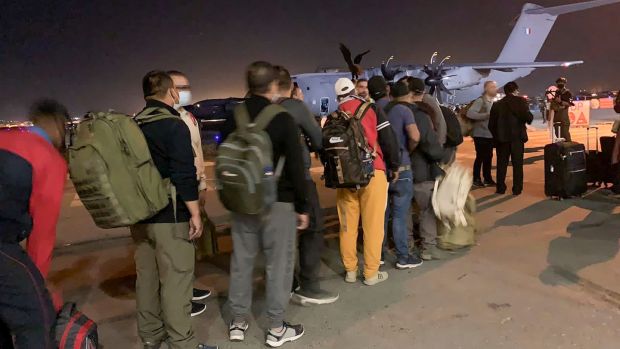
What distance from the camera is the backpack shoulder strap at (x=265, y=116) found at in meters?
3.07

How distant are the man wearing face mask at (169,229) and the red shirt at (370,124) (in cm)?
160

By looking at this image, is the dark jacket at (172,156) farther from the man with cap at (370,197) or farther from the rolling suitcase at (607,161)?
the rolling suitcase at (607,161)

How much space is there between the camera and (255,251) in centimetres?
341

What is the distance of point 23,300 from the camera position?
2.34 meters

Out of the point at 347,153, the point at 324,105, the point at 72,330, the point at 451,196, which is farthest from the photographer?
the point at 324,105

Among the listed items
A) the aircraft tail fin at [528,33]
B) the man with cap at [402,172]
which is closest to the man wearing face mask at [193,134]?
the man with cap at [402,172]

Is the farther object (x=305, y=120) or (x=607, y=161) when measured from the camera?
(x=607, y=161)

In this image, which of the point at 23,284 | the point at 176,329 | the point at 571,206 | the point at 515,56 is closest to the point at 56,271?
the point at 176,329

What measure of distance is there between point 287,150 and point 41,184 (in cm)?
143

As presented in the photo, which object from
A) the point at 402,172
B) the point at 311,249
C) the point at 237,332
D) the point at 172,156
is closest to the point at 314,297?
the point at 311,249

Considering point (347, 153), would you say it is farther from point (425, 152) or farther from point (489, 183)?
point (489, 183)

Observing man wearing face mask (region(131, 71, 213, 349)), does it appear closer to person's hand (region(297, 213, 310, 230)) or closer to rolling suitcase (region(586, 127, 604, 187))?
person's hand (region(297, 213, 310, 230))

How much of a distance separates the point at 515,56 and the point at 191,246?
27478 mm

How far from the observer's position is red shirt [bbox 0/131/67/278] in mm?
2416
